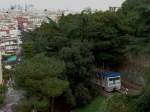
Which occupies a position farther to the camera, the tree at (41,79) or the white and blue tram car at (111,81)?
the white and blue tram car at (111,81)

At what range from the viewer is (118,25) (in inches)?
718

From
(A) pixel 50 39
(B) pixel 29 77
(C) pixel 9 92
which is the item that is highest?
(A) pixel 50 39

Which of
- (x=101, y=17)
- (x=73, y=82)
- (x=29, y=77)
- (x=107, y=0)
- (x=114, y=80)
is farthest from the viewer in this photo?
(x=107, y=0)

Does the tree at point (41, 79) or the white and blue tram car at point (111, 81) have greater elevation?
the tree at point (41, 79)

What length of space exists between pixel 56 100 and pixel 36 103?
1978 mm

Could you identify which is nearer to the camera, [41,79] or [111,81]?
[41,79]

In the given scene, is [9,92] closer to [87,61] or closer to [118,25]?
[87,61]

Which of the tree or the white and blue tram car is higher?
the tree

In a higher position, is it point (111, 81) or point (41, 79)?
point (41, 79)

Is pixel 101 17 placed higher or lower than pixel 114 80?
higher

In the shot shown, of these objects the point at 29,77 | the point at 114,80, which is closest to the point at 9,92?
the point at 29,77

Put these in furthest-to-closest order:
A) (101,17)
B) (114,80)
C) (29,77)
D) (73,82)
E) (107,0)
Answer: (107,0) → (101,17) → (114,80) → (73,82) → (29,77)

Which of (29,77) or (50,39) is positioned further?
(50,39)

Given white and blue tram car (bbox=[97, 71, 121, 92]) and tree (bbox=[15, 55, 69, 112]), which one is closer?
tree (bbox=[15, 55, 69, 112])
